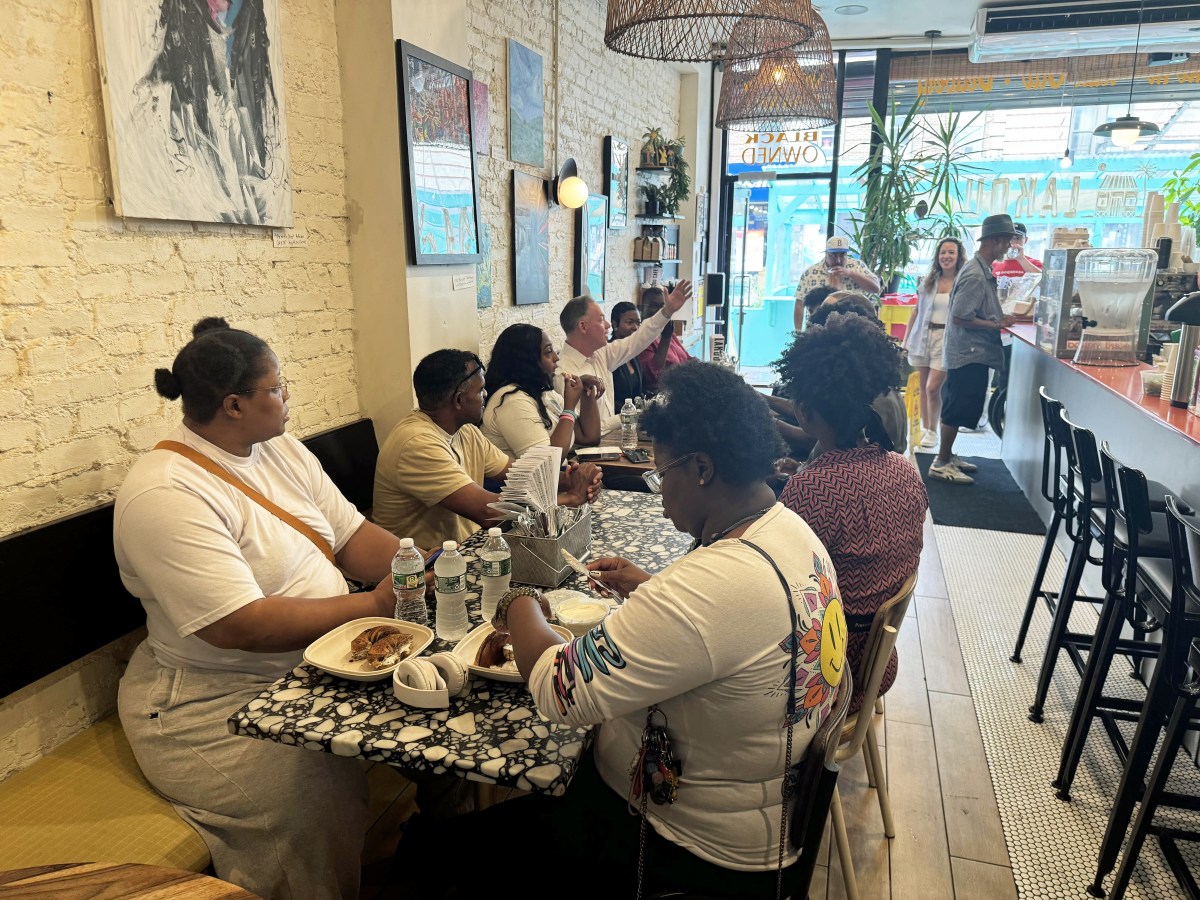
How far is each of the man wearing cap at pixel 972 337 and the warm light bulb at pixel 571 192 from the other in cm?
291

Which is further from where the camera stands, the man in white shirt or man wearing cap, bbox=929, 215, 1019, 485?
man wearing cap, bbox=929, 215, 1019, 485

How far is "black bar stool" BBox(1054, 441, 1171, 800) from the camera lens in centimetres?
225

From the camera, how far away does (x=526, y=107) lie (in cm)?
429

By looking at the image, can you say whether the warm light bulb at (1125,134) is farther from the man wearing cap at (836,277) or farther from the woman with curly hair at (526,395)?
the woman with curly hair at (526,395)

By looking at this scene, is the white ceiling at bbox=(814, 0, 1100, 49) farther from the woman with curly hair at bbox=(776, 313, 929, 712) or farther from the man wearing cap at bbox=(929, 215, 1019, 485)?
the woman with curly hair at bbox=(776, 313, 929, 712)

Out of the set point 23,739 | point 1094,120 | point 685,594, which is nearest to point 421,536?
point 23,739

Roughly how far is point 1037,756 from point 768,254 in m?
7.31

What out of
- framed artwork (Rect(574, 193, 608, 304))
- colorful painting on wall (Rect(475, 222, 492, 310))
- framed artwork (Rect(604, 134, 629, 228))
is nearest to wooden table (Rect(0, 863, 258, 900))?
colorful painting on wall (Rect(475, 222, 492, 310))

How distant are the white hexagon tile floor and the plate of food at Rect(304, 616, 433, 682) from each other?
5.91 ft

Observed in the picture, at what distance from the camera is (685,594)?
4.00ft

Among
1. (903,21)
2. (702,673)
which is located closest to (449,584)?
(702,673)

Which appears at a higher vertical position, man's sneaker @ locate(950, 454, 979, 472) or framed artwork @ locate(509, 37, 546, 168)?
framed artwork @ locate(509, 37, 546, 168)

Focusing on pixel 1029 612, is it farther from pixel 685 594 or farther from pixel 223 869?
pixel 223 869

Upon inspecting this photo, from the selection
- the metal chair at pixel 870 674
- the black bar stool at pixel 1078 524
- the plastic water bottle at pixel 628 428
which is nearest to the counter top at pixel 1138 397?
the black bar stool at pixel 1078 524
